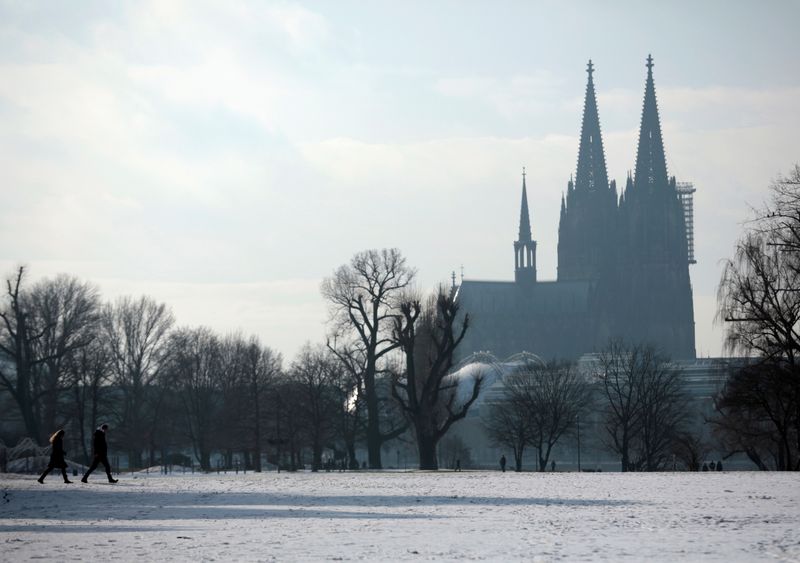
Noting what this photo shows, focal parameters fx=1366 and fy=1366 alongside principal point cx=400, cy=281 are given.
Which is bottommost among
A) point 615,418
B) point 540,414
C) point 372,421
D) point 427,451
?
point 427,451

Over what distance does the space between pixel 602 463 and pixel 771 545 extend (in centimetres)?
12590

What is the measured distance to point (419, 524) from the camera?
1978cm

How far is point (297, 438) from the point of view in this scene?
85500 mm

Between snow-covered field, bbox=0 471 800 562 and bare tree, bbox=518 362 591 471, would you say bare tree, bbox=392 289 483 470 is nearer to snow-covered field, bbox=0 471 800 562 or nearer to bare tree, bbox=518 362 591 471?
bare tree, bbox=518 362 591 471

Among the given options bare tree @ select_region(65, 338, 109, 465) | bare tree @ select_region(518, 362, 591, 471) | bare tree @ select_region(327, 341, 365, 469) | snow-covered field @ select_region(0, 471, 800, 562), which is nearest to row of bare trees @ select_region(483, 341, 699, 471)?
bare tree @ select_region(518, 362, 591, 471)

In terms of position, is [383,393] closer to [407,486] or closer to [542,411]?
[542,411]

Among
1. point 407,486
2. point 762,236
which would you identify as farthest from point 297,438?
point 407,486

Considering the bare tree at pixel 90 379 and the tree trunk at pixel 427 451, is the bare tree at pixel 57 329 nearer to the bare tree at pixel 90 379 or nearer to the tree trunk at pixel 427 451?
the bare tree at pixel 90 379

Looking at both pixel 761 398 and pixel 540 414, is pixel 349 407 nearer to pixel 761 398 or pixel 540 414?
pixel 540 414

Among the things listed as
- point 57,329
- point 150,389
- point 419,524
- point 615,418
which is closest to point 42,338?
point 57,329

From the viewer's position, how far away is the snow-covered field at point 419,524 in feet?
51.5

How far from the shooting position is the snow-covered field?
15.7 meters

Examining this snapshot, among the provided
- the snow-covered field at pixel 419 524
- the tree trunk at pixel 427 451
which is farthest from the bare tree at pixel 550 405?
the snow-covered field at pixel 419 524

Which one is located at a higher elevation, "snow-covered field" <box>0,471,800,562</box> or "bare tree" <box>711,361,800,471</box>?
"bare tree" <box>711,361,800,471</box>
